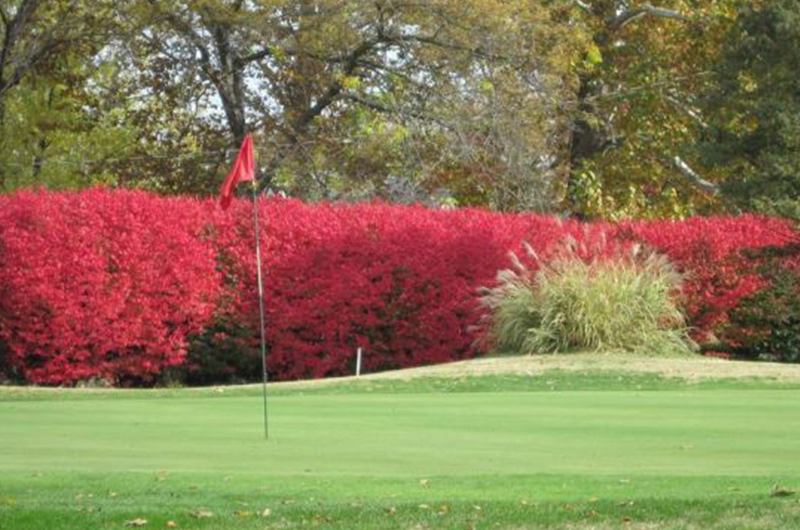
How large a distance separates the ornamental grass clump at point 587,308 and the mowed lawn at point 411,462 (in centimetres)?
594

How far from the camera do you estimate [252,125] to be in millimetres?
33156

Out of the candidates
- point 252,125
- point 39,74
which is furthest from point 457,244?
point 39,74

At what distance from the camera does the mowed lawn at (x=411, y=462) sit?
813 centimetres

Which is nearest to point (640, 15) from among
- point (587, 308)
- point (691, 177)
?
point (691, 177)

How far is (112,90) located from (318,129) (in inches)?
177

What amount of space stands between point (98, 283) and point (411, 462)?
13198 mm

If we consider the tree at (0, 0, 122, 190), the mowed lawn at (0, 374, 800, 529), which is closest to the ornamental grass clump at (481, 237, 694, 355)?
the mowed lawn at (0, 374, 800, 529)

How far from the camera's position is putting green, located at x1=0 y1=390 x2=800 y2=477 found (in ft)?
34.0

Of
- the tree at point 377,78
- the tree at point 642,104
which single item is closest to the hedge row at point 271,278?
the tree at point 377,78

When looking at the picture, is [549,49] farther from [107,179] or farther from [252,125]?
[107,179]

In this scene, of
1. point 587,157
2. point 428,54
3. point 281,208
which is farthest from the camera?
point 587,157

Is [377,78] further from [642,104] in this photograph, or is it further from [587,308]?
[587,308]

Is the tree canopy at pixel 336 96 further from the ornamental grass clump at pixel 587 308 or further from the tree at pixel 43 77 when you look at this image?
the ornamental grass clump at pixel 587 308

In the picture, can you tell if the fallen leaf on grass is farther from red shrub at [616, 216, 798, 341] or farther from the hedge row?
red shrub at [616, 216, 798, 341]
